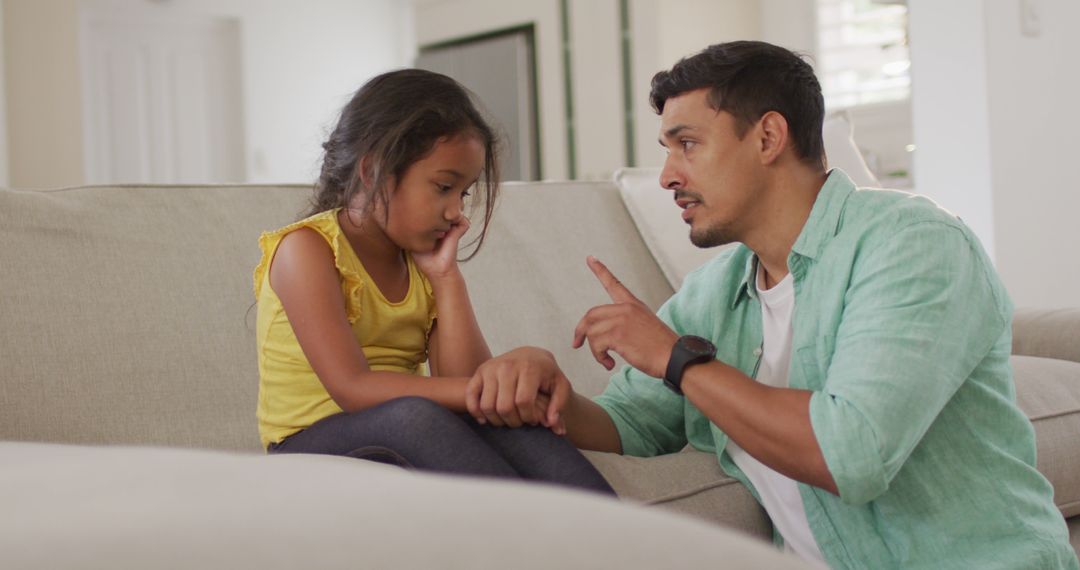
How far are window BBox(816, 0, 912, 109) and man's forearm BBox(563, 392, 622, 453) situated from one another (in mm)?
4229

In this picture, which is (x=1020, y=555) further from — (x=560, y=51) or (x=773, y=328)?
(x=560, y=51)

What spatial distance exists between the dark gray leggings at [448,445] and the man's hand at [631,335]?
121 mm

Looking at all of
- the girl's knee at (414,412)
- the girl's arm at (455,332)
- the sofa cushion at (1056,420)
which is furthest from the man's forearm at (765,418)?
the sofa cushion at (1056,420)

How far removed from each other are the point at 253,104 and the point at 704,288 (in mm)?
5583

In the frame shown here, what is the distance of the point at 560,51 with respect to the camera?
6.27 m

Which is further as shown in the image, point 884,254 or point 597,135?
point 597,135

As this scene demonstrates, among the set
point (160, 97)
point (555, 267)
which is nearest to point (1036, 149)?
point (555, 267)

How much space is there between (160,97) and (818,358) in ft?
19.3

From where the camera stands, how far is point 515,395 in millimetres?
1259

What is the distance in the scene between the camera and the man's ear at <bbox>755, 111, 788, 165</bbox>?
4.80 feet

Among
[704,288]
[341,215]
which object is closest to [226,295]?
[341,215]

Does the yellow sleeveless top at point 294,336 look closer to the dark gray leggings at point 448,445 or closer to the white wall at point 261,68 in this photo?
the dark gray leggings at point 448,445

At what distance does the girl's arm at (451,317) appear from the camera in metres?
1.51

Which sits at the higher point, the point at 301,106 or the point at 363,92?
the point at 301,106
